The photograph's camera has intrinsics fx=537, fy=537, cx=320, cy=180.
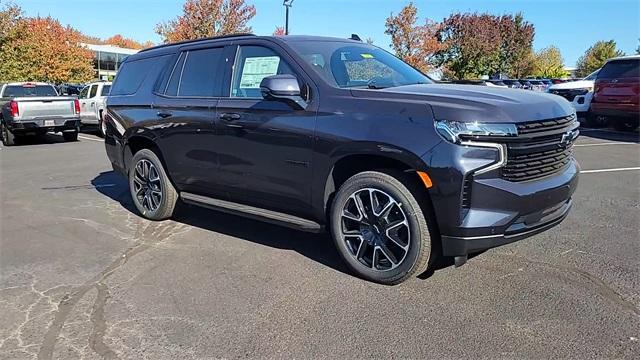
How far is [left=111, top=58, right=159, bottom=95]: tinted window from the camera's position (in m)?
6.12

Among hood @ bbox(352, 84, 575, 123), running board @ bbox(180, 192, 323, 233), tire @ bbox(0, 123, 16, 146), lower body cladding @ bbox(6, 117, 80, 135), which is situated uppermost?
hood @ bbox(352, 84, 575, 123)

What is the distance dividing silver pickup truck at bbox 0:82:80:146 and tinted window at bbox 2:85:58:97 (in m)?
0.18

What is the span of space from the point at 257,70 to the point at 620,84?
11.1 metres

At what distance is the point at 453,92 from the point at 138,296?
2.75 metres

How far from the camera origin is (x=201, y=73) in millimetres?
5312

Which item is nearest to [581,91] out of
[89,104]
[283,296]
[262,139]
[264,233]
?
[264,233]

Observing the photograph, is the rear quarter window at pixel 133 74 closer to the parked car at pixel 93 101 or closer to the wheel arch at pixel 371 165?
the wheel arch at pixel 371 165

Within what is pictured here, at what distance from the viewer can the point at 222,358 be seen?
9.91 feet

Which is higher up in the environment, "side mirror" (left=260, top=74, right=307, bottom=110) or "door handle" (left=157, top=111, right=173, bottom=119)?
"side mirror" (left=260, top=74, right=307, bottom=110)

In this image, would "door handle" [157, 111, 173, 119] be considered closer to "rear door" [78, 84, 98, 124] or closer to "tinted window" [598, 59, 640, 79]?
"tinted window" [598, 59, 640, 79]

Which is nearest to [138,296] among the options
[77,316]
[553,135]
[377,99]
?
[77,316]

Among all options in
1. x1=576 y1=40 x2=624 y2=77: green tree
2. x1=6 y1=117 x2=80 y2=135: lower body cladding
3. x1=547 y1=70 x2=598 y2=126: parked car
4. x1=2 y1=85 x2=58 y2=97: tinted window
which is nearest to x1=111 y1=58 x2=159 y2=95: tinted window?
x1=6 y1=117 x2=80 y2=135: lower body cladding

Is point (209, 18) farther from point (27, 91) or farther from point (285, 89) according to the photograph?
point (285, 89)

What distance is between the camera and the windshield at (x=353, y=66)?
Result: 4.43m
